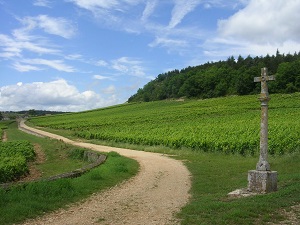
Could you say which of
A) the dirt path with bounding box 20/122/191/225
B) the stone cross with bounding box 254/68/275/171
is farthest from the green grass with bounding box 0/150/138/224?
the stone cross with bounding box 254/68/275/171

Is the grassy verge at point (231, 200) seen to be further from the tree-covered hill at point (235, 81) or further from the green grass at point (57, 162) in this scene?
the tree-covered hill at point (235, 81)

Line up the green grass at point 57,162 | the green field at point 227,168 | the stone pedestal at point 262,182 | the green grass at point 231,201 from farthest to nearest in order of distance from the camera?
the green grass at point 57,162 → the stone pedestal at point 262,182 → the green field at point 227,168 → the green grass at point 231,201

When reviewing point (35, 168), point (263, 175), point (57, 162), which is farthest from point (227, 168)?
point (57, 162)

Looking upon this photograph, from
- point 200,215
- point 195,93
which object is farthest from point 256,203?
point 195,93

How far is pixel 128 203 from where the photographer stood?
11203mm

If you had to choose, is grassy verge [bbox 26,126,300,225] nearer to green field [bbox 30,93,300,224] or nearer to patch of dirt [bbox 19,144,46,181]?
green field [bbox 30,93,300,224]

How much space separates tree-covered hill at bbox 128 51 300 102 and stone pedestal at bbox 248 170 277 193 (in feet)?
207

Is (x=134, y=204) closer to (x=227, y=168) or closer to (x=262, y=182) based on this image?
(x=262, y=182)

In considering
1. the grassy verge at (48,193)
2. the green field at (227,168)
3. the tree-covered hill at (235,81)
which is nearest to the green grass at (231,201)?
the green field at (227,168)

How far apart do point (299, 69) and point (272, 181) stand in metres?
84.0

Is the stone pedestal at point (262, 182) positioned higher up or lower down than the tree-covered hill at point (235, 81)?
lower down

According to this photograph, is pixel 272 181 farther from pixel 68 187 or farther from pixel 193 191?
pixel 68 187

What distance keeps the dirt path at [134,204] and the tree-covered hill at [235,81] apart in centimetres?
6160

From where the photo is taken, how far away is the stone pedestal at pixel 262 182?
38.4 feet
